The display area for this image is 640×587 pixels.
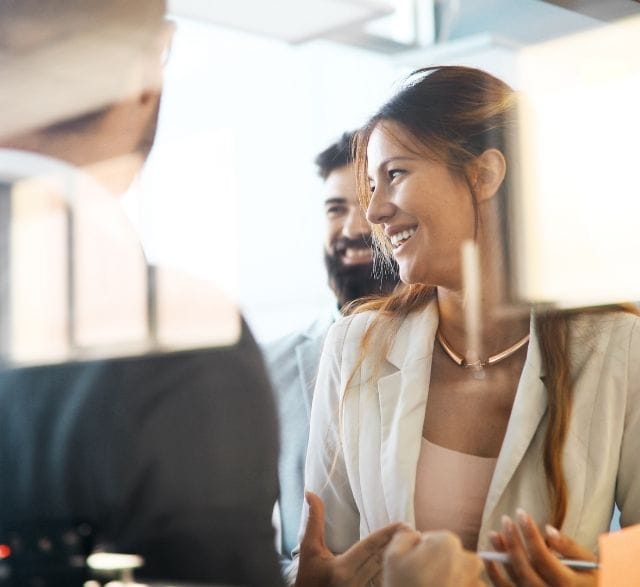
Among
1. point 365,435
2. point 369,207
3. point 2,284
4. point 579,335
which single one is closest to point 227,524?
point 365,435

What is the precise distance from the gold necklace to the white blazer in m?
0.02

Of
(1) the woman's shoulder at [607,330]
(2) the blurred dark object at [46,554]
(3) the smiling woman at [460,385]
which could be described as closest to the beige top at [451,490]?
(3) the smiling woman at [460,385]

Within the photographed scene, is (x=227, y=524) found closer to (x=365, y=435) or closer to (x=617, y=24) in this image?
(x=365, y=435)

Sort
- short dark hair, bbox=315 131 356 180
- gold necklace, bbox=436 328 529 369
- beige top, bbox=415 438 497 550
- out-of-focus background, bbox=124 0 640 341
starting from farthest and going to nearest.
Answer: gold necklace, bbox=436 328 529 369, beige top, bbox=415 438 497 550, short dark hair, bbox=315 131 356 180, out-of-focus background, bbox=124 0 640 341

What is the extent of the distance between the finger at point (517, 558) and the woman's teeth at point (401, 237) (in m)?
0.55

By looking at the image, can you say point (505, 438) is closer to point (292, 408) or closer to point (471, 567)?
point (471, 567)

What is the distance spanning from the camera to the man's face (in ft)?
5.45

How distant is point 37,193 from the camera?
1332 mm

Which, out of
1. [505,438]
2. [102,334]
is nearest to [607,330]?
[505,438]

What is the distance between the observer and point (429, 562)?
67.8 inches

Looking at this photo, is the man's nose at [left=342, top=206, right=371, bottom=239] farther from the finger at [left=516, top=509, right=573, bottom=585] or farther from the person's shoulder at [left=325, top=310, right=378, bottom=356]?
the finger at [left=516, top=509, right=573, bottom=585]

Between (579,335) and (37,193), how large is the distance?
1143 mm

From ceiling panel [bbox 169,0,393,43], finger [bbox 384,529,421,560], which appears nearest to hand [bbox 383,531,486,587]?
finger [bbox 384,529,421,560]

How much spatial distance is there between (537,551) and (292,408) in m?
0.62
